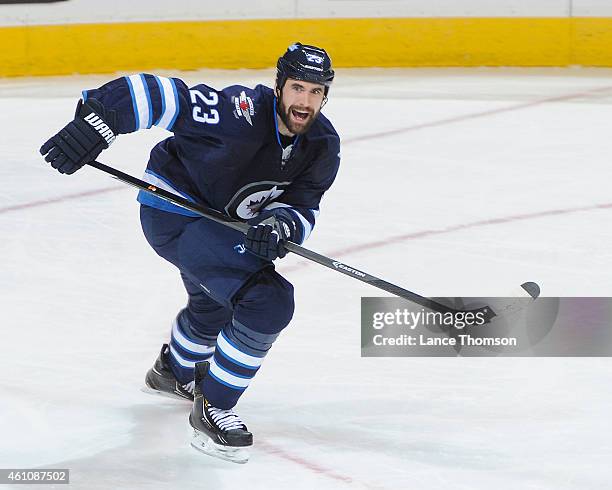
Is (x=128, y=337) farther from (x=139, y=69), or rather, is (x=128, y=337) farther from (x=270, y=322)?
(x=139, y=69)

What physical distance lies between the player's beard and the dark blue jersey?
1.6 inches

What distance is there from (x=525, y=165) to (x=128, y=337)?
7.92 feet

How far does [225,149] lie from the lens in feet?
8.87

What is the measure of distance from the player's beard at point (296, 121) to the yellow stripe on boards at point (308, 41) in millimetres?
4427

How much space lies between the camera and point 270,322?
2.66 m

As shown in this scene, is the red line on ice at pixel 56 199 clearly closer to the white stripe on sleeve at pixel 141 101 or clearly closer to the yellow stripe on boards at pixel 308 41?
the white stripe on sleeve at pixel 141 101

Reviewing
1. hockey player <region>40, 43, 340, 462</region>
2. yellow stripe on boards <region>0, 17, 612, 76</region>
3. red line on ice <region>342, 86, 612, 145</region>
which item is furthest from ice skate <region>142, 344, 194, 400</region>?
yellow stripe on boards <region>0, 17, 612, 76</region>

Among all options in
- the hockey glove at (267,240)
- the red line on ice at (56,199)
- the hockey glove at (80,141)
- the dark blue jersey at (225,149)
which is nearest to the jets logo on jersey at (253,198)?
the dark blue jersey at (225,149)

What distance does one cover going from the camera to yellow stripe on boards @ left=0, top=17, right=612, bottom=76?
6.92 m

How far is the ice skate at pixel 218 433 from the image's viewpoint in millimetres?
2676

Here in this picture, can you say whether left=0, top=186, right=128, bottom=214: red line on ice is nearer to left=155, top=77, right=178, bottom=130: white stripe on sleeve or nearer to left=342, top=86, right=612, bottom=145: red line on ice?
left=342, top=86, right=612, bottom=145: red line on ice

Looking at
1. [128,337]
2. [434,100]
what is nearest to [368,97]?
[434,100]
